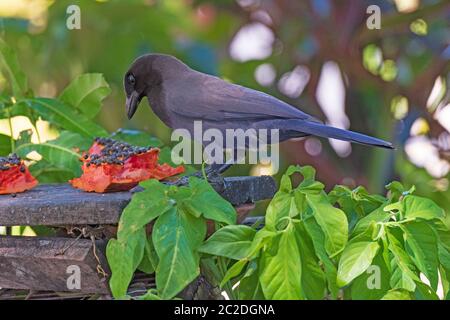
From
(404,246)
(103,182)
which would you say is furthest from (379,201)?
(103,182)

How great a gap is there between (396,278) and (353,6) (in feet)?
6.23

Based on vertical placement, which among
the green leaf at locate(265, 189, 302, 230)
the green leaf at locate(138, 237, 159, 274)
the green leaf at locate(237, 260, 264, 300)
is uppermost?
the green leaf at locate(265, 189, 302, 230)

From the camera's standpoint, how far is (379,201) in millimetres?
1581

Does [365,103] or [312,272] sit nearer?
[312,272]

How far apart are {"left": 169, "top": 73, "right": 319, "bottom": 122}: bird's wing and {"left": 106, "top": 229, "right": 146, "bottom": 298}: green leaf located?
48 centimetres

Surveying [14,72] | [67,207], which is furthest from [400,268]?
[14,72]

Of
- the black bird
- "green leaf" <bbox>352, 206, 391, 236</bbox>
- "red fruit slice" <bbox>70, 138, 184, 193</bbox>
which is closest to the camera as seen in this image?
"green leaf" <bbox>352, 206, 391, 236</bbox>

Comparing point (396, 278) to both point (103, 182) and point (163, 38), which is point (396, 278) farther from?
point (163, 38)

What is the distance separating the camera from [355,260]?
4.44ft

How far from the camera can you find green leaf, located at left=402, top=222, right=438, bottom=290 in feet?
4.55

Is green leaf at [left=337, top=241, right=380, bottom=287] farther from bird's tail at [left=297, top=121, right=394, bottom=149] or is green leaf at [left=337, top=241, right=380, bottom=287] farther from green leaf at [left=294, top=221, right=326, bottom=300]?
bird's tail at [left=297, top=121, right=394, bottom=149]

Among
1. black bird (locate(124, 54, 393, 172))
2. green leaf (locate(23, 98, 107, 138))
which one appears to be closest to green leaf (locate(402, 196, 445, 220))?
black bird (locate(124, 54, 393, 172))

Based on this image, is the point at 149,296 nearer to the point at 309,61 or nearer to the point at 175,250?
the point at 175,250

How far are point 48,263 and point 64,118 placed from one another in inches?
27.2
